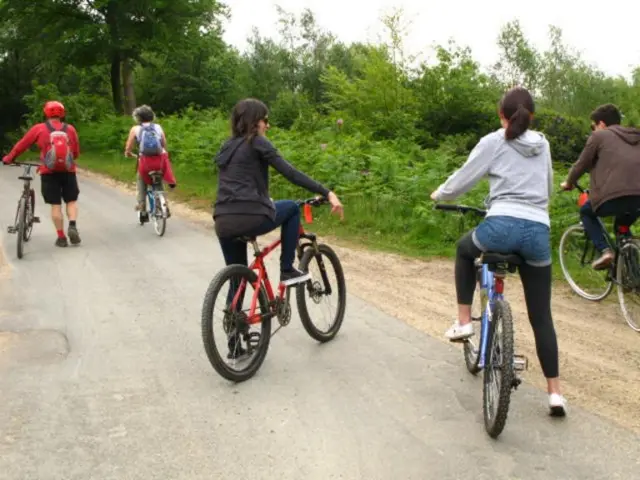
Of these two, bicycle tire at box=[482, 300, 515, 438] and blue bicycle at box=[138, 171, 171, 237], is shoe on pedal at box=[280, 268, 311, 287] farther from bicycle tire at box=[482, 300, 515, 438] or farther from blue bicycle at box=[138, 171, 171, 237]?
blue bicycle at box=[138, 171, 171, 237]

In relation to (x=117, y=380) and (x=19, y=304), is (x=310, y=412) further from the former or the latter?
(x=19, y=304)

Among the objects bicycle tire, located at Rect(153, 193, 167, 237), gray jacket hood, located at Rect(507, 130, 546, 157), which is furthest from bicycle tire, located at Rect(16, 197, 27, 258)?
gray jacket hood, located at Rect(507, 130, 546, 157)

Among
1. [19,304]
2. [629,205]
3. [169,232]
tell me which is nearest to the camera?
[629,205]

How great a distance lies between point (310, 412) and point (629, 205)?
12.4 feet

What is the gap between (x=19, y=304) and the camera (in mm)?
7398

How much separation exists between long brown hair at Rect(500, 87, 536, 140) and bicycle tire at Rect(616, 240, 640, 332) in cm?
312

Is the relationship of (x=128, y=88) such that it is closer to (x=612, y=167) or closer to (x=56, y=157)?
(x=56, y=157)

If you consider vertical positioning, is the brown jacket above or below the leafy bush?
above

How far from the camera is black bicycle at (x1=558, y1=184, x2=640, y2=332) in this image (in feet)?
22.7

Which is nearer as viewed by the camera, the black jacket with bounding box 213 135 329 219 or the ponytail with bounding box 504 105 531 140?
the ponytail with bounding box 504 105 531 140

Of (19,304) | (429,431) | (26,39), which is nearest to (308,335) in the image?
(429,431)

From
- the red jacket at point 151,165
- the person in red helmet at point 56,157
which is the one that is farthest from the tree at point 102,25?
the person in red helmet at point 56,157

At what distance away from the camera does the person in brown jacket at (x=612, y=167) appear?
262 inches

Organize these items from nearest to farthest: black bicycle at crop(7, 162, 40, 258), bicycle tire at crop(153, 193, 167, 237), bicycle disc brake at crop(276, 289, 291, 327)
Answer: bicycle disc brake at crop(276, 289, 291, 327) → black bicycle at crop(7, 162, 40, 258) → bicycle tire at crop(153, 193, 167, 237)
